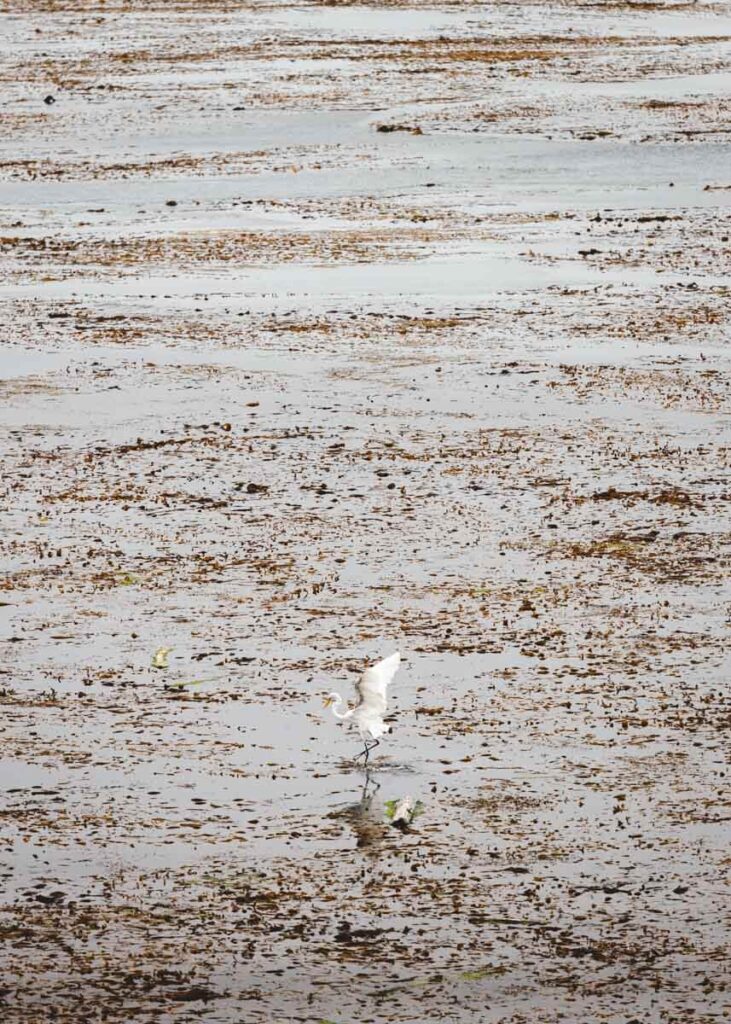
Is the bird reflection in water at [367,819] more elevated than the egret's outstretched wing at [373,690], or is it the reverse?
the egret's outstretched wing at [373,690]

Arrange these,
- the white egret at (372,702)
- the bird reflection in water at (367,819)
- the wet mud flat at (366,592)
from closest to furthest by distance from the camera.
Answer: the wet mud flat at (366,592) → the bird reflection in water at (367,819) → the white egret at (372,702)

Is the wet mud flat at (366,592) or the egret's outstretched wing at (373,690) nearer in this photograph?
the wet mud flat at (366,592)

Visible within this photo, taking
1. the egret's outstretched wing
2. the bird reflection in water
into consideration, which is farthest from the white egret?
the bird reflection in water

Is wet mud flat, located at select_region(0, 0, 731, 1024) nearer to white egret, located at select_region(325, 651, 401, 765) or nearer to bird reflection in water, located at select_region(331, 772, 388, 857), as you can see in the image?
bird reflection in water, located at select_region(331, 772, 388, 857)

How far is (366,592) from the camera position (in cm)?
1155

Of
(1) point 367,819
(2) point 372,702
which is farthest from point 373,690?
(1) point 367,819

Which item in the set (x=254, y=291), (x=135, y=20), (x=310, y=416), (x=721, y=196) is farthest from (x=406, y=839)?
(x=135, y=20)

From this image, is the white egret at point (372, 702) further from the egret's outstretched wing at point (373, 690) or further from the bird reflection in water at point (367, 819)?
the bird reflection in water at point (367, 819)

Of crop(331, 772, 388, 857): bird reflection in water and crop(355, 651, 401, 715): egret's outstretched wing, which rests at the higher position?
crop(355, 651, 401, 715): egret's outstretched wing

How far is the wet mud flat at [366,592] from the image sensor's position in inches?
297

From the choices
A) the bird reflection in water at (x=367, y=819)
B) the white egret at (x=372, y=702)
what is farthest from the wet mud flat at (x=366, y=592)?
the white egret at (x=372, y=702)

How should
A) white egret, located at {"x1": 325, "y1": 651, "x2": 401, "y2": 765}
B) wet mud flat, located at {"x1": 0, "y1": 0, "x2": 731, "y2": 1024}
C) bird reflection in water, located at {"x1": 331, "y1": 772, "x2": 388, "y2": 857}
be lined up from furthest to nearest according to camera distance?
1. white egret, located at {"x1": 325, "y1": 651, "x2": 401, "y2": 765}
2. bird reflection in water, located at {"x1": 331, "y1": 772, "x2": 388, "y2": 857}
3. wet mud flat, located at {"x1": 0, "y1": 0, "x2": 731, "y2": 1024}

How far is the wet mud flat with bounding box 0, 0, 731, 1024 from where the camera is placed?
7547 millimetres

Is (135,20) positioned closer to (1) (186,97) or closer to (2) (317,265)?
(1) (186,97)
